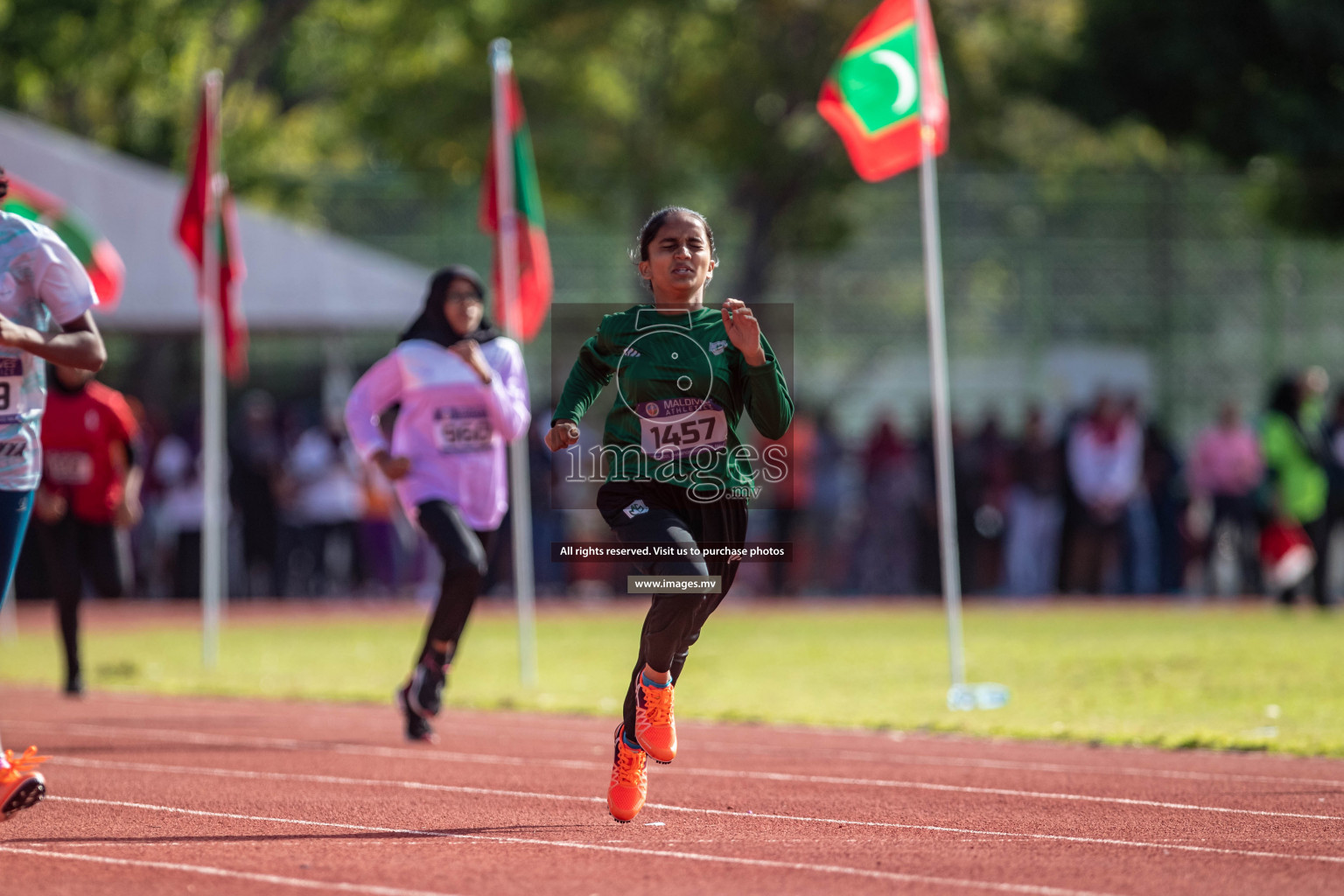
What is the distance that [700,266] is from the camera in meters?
6.84

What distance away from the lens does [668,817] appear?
711 centimetres

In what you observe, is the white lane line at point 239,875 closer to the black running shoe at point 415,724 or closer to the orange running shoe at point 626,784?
the orange running shoe at point 626,784

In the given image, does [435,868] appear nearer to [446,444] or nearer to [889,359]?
[446,444]

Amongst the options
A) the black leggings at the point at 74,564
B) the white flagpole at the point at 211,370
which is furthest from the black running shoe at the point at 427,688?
the white flagpole at the point at 211,370

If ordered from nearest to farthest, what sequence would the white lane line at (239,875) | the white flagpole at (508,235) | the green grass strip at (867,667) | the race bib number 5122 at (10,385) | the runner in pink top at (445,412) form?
the white lane line at (239,875)
the race bib number 5122 at (10,385)
the runner in pink top at (445,412)
the green grass strip at (867,667)
the white flagpole at (508,235)

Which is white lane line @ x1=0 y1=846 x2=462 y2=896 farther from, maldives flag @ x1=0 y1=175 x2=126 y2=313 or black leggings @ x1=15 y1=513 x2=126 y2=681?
maldives flag @ x1=0 y1=175 x2=126 y2=313

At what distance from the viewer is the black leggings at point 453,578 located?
974 cm

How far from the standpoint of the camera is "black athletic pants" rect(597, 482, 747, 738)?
673 centimetres

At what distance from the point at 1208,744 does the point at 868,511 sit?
525 inches

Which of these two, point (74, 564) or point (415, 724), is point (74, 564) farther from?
point (415, 724)

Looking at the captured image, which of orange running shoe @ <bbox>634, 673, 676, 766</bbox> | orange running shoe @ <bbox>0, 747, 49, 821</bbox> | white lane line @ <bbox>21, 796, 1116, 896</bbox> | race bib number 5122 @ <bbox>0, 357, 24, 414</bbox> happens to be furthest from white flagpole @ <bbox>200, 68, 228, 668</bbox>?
orange running shoe @ <bbox>634, 673, 676, 766</bbox>

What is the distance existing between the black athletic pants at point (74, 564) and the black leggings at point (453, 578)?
153 inches

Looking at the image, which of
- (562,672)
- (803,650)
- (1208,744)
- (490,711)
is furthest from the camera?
(803,650)

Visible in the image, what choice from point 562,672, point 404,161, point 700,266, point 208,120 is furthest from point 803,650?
point 404,161
